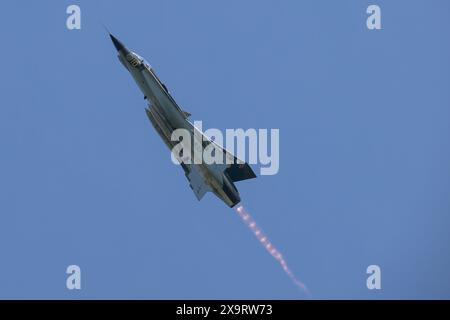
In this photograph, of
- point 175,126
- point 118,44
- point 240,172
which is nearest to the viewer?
point 118,44

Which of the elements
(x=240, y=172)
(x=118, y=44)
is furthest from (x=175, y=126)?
(x=118, y=44)

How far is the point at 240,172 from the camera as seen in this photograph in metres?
52.5

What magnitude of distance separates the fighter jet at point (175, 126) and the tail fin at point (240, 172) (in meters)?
0.08

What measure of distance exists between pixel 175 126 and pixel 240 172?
4.56 metres

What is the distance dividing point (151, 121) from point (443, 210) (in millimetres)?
97390

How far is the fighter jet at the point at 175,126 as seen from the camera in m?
49.7

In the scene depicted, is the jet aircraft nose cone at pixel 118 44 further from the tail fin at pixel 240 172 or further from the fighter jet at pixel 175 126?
the tail fin at pixel 240 172

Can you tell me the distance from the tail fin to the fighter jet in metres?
0.08

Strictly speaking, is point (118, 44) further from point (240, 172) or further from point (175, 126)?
point (240, 172)

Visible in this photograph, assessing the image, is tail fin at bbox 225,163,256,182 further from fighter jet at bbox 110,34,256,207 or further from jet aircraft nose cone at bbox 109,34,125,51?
jet aircraft nose cone at bbox 109,34,125,51
